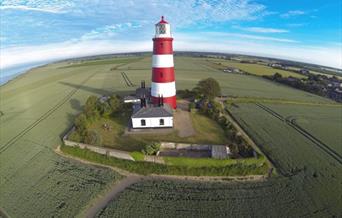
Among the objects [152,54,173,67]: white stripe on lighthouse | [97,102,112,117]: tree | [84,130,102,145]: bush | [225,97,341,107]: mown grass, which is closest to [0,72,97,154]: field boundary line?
[97,102,112,117]: tree

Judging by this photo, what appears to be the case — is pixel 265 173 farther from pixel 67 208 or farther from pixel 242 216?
pixel 67 208

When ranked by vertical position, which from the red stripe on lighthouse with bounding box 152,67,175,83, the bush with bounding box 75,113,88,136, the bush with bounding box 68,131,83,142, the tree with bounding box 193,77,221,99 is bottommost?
the bush with bounding box 68,131,83,142

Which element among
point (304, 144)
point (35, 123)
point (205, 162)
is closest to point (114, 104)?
point (35, 123)

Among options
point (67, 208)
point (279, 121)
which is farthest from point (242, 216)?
point (279, 121)

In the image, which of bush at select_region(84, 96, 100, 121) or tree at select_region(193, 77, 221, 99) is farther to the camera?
tree at select_region(193, 77, 221, 99)

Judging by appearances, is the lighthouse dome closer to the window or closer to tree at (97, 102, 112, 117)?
the window

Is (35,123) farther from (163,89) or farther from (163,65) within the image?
(163,65)

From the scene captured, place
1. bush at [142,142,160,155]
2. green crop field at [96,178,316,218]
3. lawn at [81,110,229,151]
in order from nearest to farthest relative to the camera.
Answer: green crop field at [96,178,316,218]
bush at [142,142,160,155]
lawn at [81,110,229,151]
